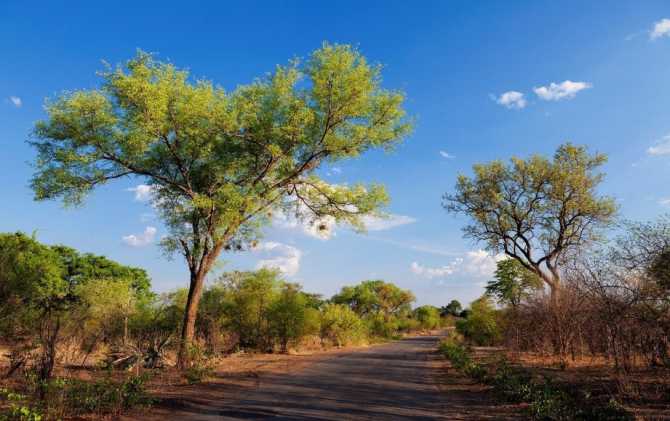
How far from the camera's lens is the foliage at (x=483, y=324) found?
30.6m

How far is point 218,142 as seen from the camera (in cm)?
1759

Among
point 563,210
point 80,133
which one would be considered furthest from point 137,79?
point 563,210

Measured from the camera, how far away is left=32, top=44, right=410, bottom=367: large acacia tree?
51.6 ft

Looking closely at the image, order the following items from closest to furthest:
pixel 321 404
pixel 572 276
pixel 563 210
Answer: pixel 321 404, pixel 572 276, pixel 563 210

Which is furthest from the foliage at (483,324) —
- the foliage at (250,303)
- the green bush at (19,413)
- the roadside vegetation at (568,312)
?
the green bush at (19,413)

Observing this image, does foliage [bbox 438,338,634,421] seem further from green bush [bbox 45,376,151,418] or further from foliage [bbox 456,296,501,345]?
foliage [bbox 456,296,501,345]

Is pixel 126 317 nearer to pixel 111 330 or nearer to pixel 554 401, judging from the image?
pixel 111 330

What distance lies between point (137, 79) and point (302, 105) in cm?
616

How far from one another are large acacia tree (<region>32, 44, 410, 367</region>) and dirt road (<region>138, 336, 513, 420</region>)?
16.6ft

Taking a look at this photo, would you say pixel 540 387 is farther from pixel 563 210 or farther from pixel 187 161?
pixel 563 210

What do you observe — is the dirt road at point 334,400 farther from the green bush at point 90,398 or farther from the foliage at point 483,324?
the foliage at point 483,324

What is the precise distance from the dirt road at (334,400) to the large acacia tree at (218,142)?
506 centimetres

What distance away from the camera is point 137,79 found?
598 inches

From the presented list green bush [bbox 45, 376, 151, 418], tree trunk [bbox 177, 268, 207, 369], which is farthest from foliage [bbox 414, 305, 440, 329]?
green bush [bbox 45, 376, 151, 418]
